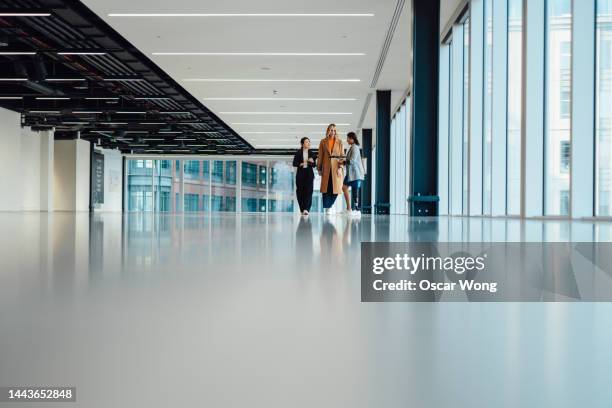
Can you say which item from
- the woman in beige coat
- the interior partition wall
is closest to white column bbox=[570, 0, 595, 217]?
the woman in beige coat

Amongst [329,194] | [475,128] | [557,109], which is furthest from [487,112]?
[329,194]

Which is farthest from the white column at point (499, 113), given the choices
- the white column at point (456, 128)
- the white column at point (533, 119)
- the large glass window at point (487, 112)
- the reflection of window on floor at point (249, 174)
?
the reflection of window on floor at point (249, 174)

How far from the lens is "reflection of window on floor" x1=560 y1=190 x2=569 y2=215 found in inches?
408

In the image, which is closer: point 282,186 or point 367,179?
point 367,179

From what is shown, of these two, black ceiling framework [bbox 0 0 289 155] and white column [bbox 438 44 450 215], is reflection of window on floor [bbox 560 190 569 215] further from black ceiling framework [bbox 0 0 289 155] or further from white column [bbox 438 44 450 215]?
black ceiling framework [bbox 0 0 289 155]

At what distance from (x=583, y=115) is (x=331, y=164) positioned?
21.1ft

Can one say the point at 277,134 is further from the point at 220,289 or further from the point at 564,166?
the point at 220,289

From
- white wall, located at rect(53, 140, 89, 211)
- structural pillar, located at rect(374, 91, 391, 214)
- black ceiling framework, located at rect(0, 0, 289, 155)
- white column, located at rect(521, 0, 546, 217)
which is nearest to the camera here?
white column, located at rect(521, 0, 546, 217)

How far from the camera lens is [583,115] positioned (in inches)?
373

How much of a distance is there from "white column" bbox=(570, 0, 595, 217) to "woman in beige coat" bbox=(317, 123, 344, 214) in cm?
602

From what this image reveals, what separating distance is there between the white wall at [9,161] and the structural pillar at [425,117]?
66.7ft

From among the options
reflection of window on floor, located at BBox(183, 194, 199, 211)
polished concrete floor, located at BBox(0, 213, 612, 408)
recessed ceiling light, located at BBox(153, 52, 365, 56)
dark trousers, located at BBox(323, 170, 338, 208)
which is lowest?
reflection of window on floor, located at BBox(183, 194, 199, 211)

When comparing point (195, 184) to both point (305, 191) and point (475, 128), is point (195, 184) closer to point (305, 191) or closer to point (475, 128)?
point (305, 191)

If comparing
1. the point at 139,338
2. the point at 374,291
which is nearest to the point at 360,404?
the point at 139,338
